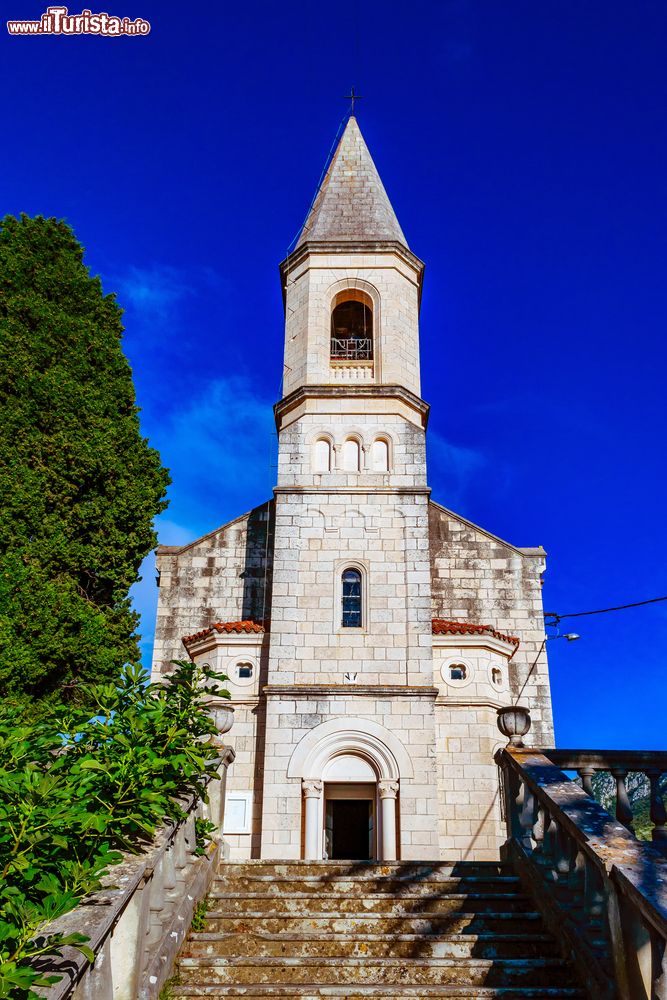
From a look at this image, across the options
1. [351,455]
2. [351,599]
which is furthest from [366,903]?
[351,455]

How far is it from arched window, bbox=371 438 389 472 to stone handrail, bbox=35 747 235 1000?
11.9 meters

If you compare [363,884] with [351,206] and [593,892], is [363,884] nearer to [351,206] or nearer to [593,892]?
[593,892]

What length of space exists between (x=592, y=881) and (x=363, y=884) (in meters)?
2.60

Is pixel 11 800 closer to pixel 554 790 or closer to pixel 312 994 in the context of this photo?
pixel 312 994

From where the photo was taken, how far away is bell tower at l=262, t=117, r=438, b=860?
16312mm

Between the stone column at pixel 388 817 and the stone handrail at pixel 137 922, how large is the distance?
27.6 ft

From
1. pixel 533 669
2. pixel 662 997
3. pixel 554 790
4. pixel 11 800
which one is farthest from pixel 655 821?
pixel 533 669

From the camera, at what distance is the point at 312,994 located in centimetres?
636

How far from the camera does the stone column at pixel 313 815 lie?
1578cm

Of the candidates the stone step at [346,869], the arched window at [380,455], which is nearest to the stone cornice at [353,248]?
the arched window at [380,455]

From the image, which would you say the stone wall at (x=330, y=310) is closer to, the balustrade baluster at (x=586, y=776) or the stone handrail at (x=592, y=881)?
the balustrade baluster at (x=586, y=776)

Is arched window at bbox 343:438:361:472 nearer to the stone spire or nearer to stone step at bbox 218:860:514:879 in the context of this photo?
the stone spire

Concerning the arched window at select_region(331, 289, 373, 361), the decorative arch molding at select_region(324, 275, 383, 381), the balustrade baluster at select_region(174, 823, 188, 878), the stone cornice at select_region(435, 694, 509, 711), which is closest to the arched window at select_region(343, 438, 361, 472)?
the decorative arch molding at select_region(324, 275, 383, 381)

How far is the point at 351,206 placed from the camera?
22703 millimetres
